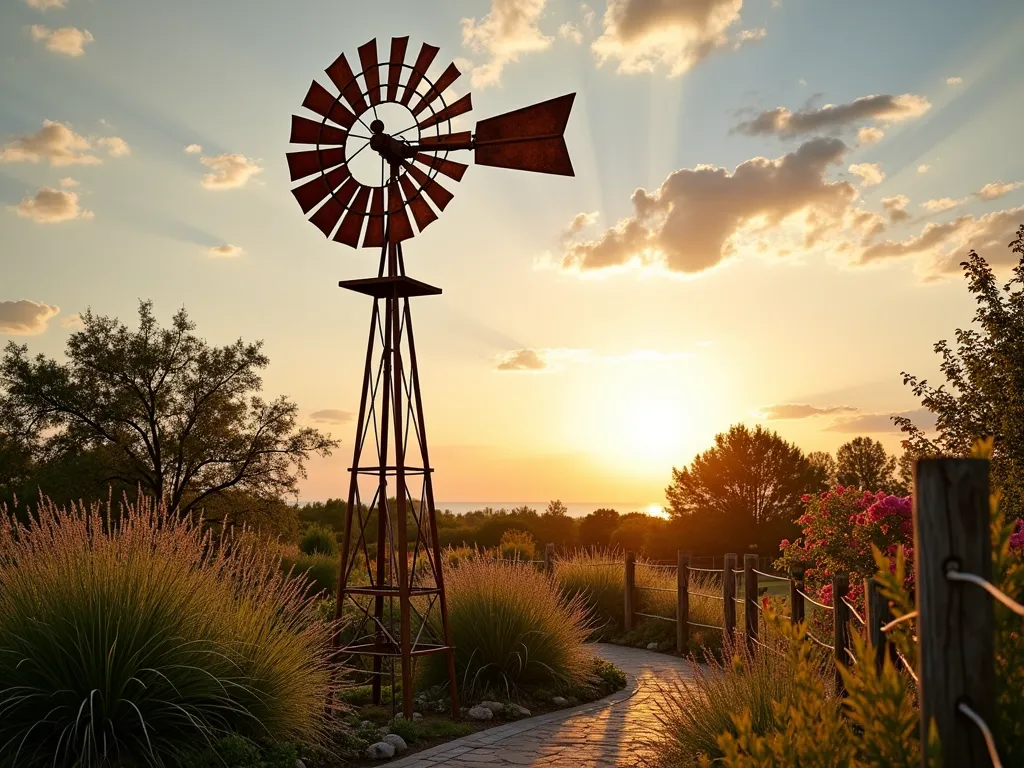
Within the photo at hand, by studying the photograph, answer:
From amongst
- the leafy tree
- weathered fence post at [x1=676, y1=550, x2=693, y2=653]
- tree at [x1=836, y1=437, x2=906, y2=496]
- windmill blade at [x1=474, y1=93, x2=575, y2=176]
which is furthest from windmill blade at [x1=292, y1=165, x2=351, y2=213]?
tree at [x1=836, y1=437, x2=906, y2=496]

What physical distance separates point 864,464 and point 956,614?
151 feet

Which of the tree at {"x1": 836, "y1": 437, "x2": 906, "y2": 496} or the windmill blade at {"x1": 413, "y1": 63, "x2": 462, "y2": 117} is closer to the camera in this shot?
the windmill blade at {"x1": 413, "y1": 63, "x2": 462, "y2": 117}

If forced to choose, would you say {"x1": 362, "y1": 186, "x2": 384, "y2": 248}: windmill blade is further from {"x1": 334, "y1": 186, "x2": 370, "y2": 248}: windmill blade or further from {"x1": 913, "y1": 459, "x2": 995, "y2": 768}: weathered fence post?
Result: {"x1": 913, "y1": 459, "x2": 995, "y2": 768}: weathered fence post

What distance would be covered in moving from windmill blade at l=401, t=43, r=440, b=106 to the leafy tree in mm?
25599

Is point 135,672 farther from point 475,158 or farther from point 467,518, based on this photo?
point 467,518

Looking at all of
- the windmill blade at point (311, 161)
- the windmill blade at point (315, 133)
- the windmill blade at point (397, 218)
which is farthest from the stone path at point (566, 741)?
the windmill blade at point (315, 133)

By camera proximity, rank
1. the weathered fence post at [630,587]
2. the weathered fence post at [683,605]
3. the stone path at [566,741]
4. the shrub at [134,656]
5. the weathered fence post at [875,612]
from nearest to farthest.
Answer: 1. the weathered fence post at [875,612]
2. the shrub at [134,656]
3. the stone path at [566,741]
4. the weathered fence post at [683,605]
5. the weathered fence post at [630,587]

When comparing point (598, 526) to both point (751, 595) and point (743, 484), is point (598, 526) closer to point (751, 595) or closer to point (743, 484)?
point (743, 484)

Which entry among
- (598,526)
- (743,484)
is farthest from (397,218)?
(743,484)

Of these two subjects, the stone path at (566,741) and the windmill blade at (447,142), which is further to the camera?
the windmill blade at (447,142)

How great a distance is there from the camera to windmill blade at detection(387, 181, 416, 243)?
27.5 ft

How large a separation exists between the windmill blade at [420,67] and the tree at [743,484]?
30.6 meters

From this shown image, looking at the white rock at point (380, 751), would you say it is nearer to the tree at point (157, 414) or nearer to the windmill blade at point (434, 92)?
the windmill blade at point (434, 92)

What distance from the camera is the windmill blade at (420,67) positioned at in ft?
27.2
